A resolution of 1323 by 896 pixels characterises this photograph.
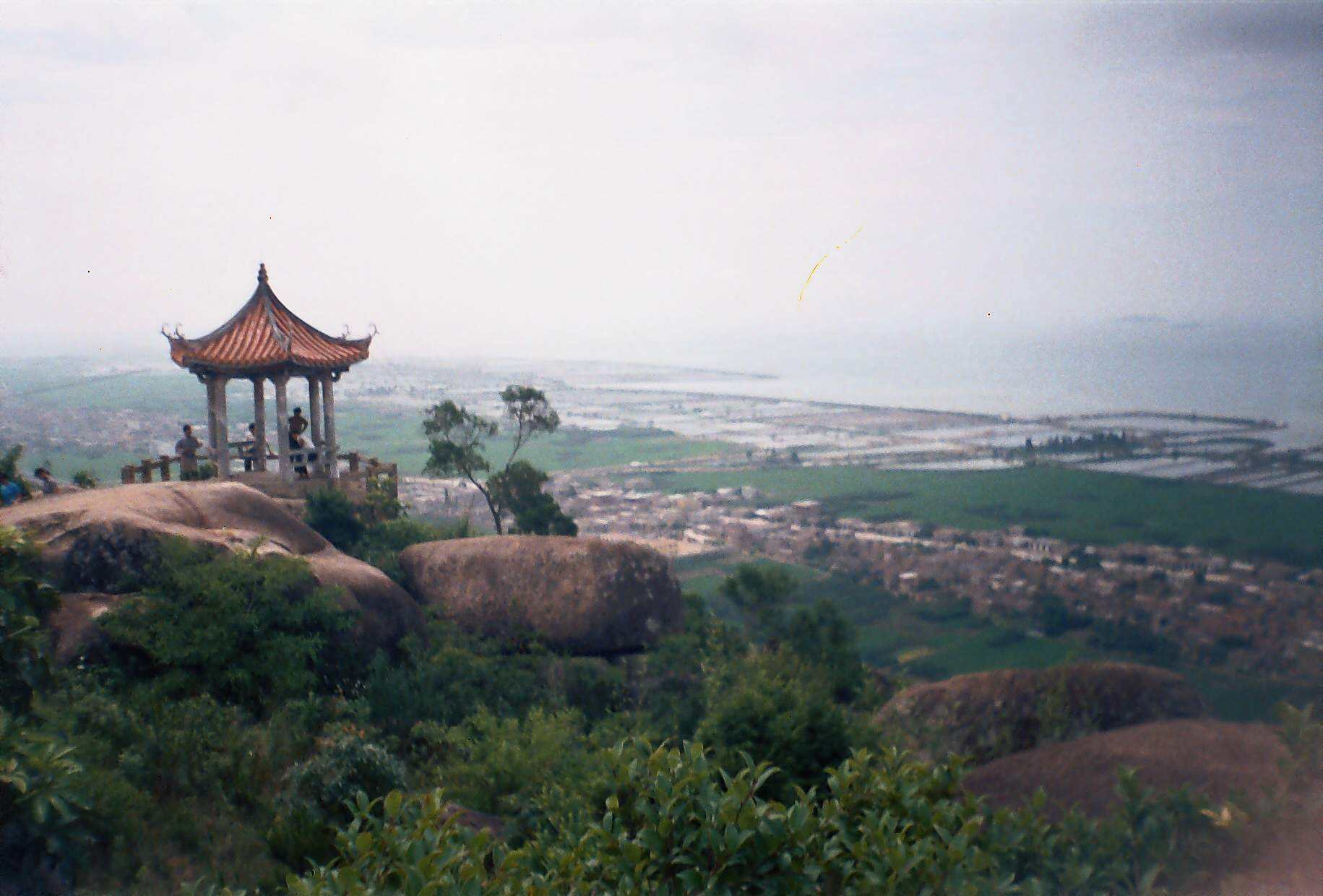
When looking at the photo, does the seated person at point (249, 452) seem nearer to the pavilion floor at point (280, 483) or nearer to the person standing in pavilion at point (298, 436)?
the pavilion floor at point (280, 483)

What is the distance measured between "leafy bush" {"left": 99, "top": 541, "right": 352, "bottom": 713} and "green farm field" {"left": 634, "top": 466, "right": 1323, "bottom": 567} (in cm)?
625

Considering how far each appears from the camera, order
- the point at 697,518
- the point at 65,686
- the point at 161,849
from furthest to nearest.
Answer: the point at 697,518
the point at 65,686
the point at 161,849

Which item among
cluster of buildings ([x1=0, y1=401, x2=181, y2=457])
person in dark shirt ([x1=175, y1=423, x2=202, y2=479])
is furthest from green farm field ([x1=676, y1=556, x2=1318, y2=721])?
cluster of buildings ([x1=0, y1=401, x2=181, y2=457])

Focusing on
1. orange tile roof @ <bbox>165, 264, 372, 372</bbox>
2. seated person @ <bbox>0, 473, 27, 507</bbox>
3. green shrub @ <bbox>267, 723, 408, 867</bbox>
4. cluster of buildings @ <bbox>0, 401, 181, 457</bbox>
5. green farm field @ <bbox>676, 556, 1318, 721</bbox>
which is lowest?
green shrub @ <bbox>267, 723, 408, 867</bbox>

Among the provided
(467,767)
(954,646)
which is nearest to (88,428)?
(467,767)

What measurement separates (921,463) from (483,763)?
264 inches

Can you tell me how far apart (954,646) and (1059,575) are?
4.37ft

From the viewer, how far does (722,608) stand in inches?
483

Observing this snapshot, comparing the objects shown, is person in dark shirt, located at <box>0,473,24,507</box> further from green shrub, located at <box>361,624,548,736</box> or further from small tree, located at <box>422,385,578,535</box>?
small tree, located at <box>422,385,578,535</box>

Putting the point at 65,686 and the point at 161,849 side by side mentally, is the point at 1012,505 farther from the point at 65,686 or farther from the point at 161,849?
the point at 65,686

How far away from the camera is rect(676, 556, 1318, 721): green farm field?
7.35 metres

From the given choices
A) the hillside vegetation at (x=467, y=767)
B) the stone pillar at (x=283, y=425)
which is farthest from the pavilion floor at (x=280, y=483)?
the hillside vegetation at (x=467, y=767)

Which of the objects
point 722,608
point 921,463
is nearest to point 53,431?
point 722,608

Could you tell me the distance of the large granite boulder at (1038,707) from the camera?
7.67 meters
